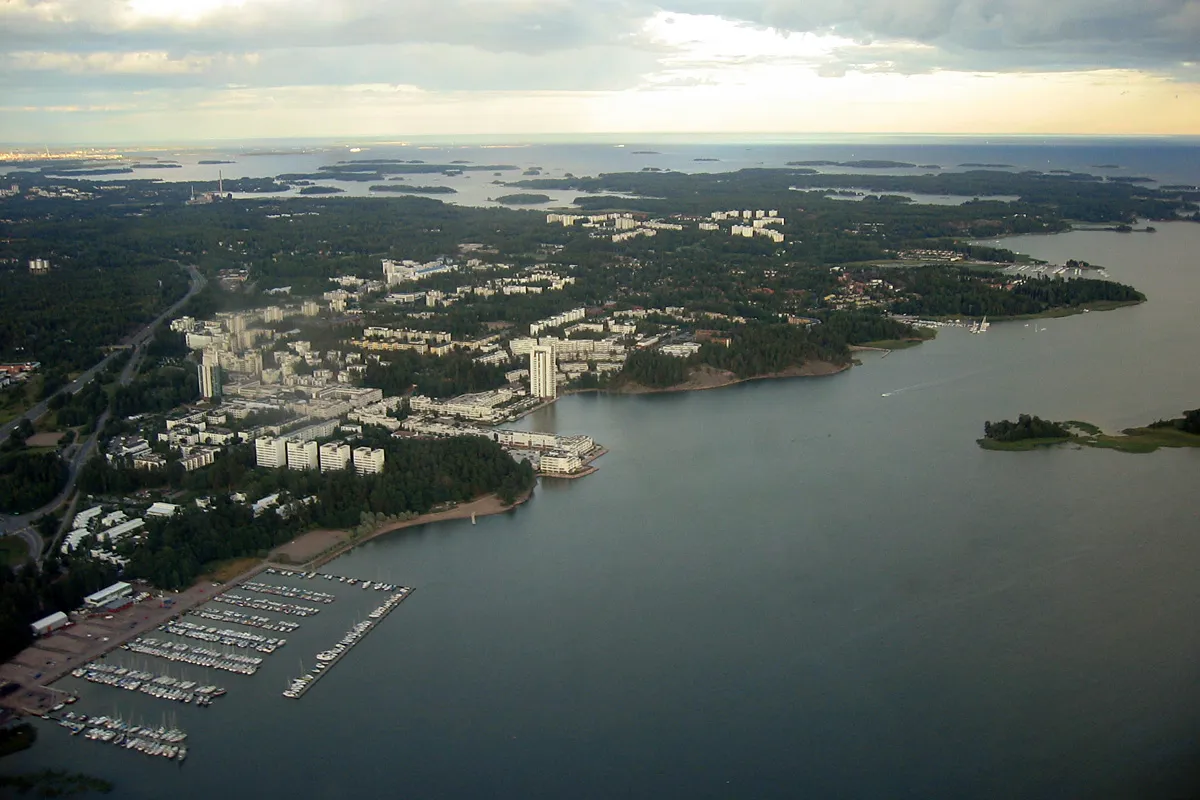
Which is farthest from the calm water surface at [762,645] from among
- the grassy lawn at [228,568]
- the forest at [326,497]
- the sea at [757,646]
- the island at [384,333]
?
the island at [384,333]

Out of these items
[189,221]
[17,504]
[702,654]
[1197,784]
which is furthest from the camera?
[189,221]

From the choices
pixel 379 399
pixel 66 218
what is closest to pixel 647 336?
pixel 379 399

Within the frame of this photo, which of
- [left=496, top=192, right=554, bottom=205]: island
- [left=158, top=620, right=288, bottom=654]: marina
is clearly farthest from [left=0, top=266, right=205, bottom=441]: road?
[left=496, top=192, right=554, bottom=205]: island

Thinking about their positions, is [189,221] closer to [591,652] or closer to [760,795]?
[591,652]

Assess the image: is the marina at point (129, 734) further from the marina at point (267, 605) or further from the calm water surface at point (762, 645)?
the marina at point (267, 605)

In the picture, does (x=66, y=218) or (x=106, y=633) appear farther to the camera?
(x=66, y=218)

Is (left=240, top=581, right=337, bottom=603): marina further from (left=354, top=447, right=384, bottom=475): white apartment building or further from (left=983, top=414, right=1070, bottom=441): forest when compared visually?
(left=983, top=414, right=1070, bottom=441): forest
